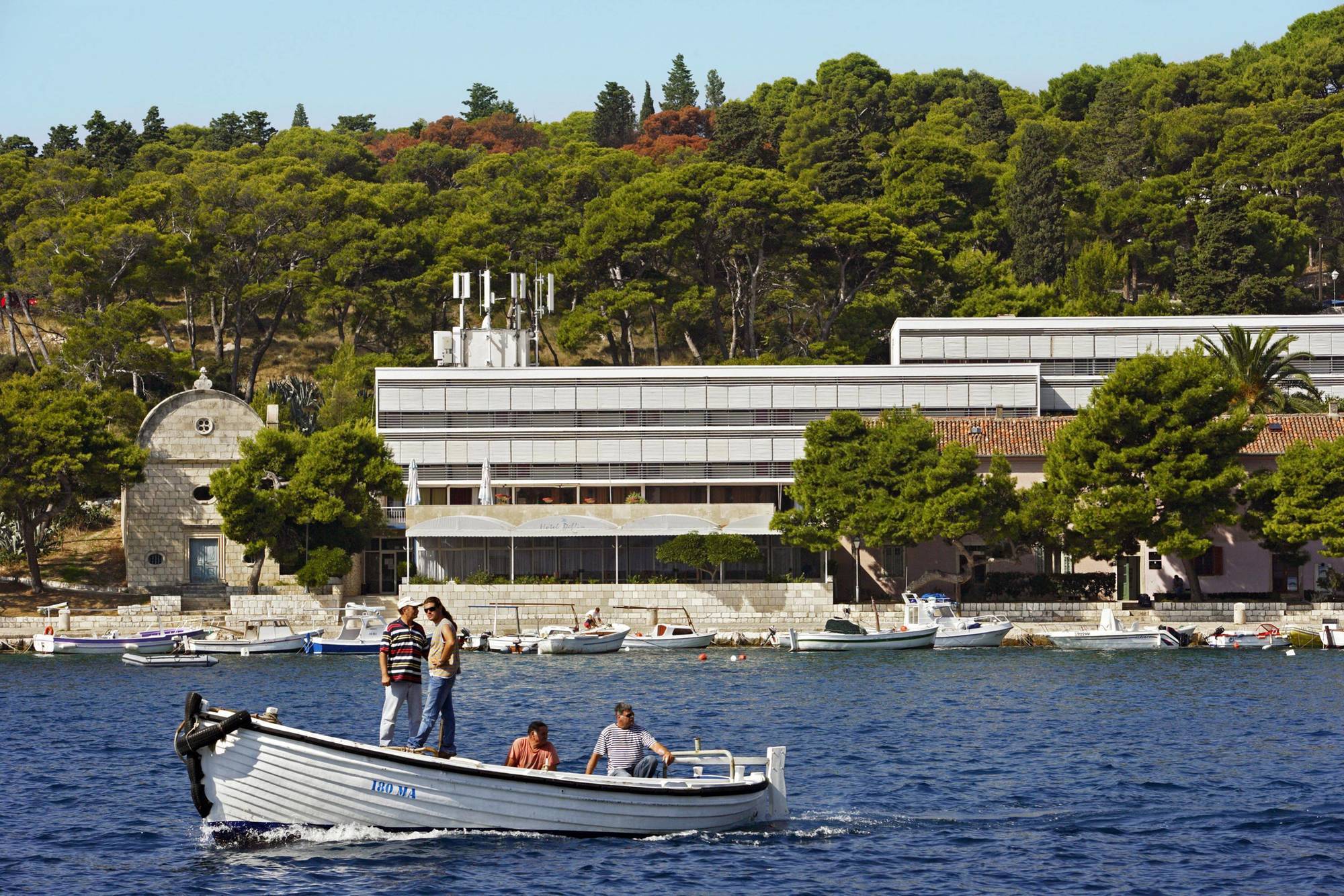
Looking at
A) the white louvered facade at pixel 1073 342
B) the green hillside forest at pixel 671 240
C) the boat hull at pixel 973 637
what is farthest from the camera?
the green hillside forest at pixel 671 240

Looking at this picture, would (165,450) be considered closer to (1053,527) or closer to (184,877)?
(1053,527)

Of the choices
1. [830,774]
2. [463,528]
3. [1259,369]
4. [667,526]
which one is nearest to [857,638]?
[667,526]

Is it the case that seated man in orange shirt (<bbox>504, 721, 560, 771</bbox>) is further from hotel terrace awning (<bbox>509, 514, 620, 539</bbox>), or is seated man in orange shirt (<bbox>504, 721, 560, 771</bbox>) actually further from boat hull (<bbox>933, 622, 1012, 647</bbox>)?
hotel terrace awning (<bbox>509, 514, 620, 539</bbox>)

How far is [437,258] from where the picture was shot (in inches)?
4087

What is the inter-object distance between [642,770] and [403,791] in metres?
3.49

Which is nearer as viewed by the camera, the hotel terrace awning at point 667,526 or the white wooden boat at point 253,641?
the white wooden boat at point 253,641

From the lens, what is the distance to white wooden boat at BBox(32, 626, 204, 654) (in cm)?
5997

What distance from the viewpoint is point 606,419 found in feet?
258

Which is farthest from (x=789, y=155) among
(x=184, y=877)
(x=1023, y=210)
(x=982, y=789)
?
(x=184, y=877)

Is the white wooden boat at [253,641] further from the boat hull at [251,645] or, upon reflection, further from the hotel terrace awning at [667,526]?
the hotel terrace awning at [667,526]

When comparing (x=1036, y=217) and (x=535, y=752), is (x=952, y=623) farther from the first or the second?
(x=1036, y=217)

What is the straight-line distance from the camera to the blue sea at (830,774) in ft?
76.8

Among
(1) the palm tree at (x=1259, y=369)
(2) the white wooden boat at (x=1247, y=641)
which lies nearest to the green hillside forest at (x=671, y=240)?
(1) the palm tree at (x=1259, y=369)

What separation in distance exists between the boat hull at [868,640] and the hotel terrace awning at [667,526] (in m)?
8.40
